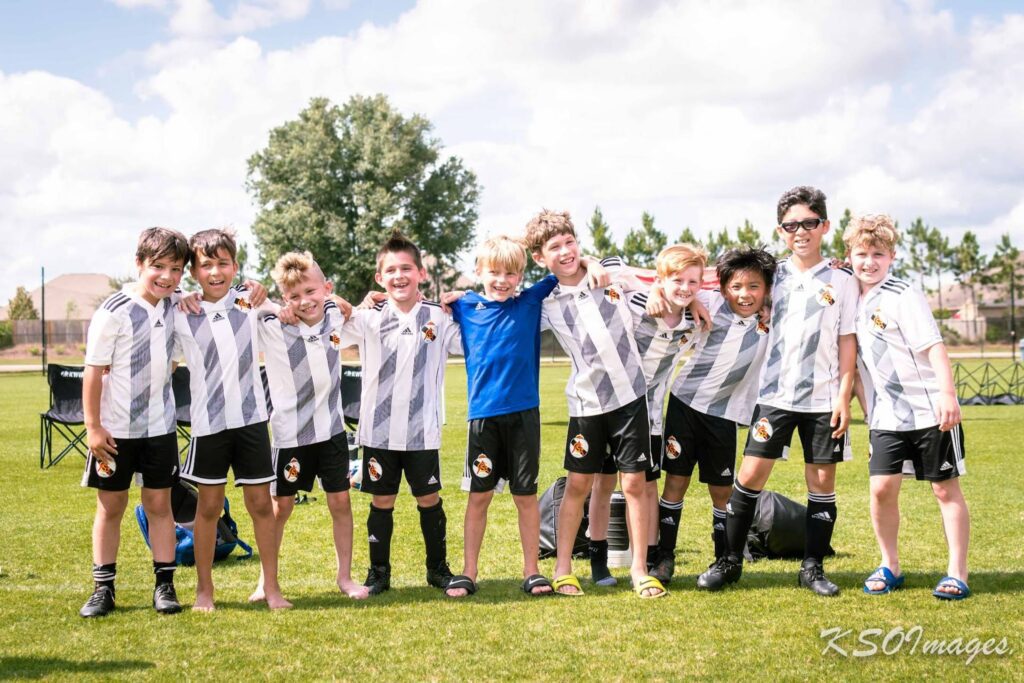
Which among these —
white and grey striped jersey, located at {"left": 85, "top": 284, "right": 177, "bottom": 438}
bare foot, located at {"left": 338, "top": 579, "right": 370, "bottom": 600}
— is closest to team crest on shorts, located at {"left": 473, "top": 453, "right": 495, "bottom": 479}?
bare foot, located at {"left": 338, "top": 579, "right": 370, "bottom": 600}

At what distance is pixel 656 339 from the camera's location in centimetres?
448

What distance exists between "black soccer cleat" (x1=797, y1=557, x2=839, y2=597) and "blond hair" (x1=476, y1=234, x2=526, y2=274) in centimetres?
203

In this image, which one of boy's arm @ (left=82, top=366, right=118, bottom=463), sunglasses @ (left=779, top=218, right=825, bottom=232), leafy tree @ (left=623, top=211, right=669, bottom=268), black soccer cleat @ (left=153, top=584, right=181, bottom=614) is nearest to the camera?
boy's arm @ (left=82, top=366, right=118, bottom=463)

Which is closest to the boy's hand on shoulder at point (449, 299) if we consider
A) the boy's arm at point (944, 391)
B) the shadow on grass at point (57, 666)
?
the shadow on grass at point (57, 666)

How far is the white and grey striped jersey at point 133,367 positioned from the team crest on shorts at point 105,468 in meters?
0.13

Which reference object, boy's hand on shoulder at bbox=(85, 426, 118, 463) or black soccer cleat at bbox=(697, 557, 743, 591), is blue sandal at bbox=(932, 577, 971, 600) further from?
boy's hand on shoulder at bbox=(85, 426, 118, 463)

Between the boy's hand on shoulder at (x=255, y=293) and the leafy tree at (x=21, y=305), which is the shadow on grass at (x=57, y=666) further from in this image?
the leafy tree at (x=21, y=305)

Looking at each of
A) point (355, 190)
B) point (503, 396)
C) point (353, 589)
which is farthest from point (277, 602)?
point (355, 190)

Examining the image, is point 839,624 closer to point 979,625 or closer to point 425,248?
point 979,625

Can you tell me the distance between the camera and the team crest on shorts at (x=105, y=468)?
4.09m

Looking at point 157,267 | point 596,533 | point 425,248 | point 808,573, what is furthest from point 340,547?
point 425,248

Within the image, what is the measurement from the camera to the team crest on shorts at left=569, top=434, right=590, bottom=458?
14.5ft

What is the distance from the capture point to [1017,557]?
5004mm

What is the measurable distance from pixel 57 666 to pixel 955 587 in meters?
3.83
